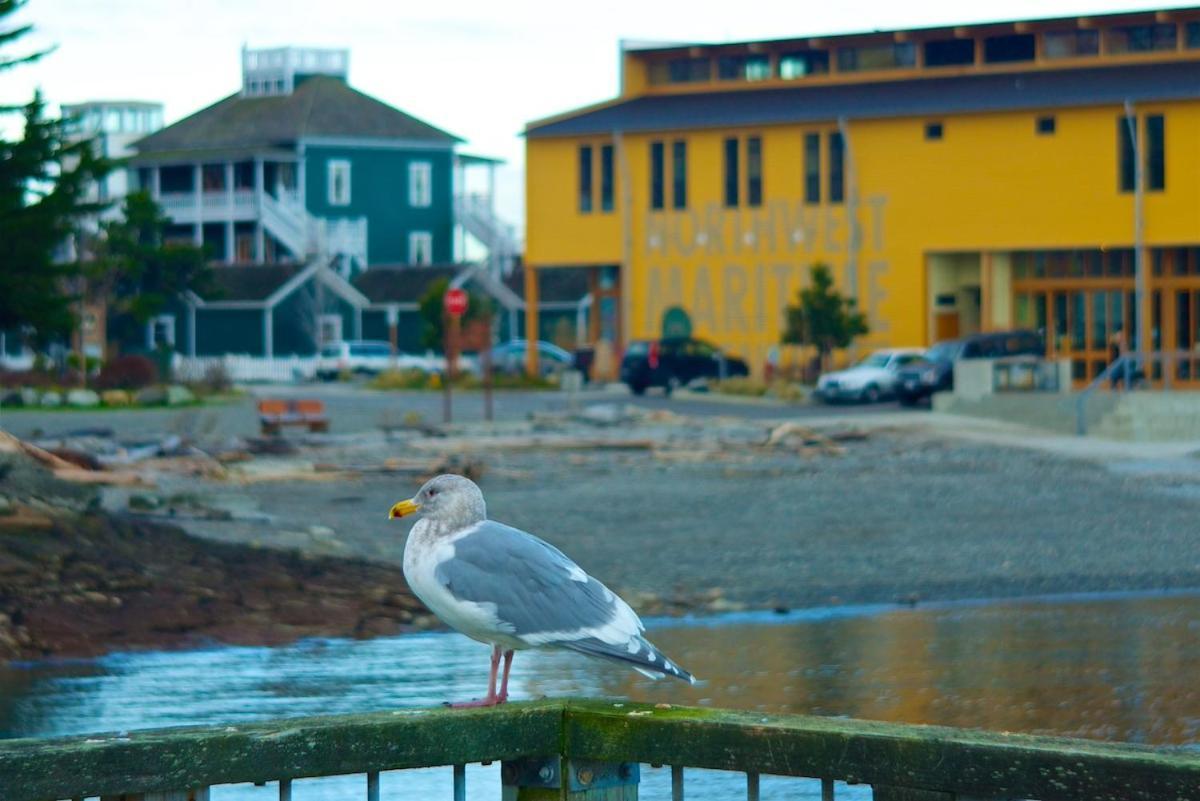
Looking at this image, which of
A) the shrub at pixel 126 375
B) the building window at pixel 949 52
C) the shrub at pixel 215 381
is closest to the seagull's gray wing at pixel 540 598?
the shrub at pixel 126 375

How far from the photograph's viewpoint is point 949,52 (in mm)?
56219

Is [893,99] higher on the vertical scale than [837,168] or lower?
higher

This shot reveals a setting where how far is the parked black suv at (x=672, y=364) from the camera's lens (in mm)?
50969

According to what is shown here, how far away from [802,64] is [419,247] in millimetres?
26232

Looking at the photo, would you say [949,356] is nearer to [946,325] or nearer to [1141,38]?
[946,325]

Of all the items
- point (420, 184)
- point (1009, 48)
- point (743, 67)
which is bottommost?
point (420, 184)

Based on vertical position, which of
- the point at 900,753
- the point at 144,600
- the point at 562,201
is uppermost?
the point at 562,201

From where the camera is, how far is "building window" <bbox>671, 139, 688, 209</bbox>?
56.0 metres

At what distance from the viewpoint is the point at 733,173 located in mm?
55438

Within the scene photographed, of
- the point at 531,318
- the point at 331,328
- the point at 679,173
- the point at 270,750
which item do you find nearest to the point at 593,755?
the point at 270,750

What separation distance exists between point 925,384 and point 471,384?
15.5 m

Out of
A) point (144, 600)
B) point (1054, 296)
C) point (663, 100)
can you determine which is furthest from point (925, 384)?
point (144, 600)

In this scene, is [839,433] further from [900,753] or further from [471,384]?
[900,753]

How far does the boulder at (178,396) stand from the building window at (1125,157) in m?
22.5
